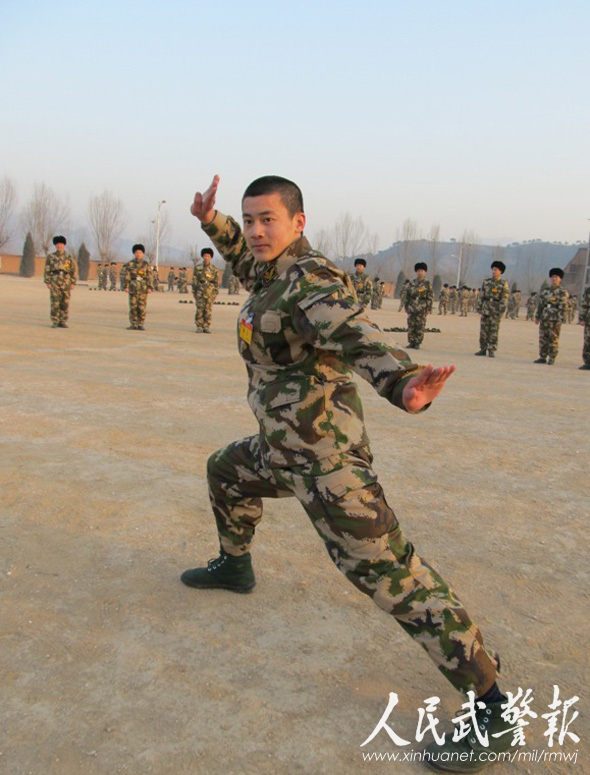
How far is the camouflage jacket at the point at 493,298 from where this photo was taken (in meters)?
13.8

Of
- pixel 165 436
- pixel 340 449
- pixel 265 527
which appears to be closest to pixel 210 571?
pixel 265 527

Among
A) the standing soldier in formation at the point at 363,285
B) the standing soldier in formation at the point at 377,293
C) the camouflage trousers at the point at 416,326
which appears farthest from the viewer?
the standing soldier in formation at the point at 377,293

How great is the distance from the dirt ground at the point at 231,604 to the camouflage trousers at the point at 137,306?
27.3 feet

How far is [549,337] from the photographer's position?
13.4m

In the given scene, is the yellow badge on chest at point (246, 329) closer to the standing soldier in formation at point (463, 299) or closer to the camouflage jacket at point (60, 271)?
the camouflage jacket at point (60, 271)

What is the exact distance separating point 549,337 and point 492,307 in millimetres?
1293

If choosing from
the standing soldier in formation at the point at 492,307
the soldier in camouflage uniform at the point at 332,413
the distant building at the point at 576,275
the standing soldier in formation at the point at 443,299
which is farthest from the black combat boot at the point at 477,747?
the distant building at the point at 576,275

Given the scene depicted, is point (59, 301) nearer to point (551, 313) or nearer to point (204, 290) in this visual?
point (204, 290)

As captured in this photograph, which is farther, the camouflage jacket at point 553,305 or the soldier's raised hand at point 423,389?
the camouflage jacket at point 553,305

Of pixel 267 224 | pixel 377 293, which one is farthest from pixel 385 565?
pixel 377 293

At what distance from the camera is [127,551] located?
10.8 ft

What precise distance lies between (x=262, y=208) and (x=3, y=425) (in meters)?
4.13

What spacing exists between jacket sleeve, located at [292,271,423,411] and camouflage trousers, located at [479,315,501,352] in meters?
12.4

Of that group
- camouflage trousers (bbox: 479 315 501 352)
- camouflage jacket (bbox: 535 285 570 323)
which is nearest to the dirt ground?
camouflage jacket (bbox: 535 285 570 323)
